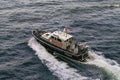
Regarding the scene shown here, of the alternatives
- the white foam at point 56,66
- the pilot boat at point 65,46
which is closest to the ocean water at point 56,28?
the white foam at point 56,66

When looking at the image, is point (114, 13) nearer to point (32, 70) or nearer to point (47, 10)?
point (47, 10)

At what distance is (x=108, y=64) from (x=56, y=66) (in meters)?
10.3

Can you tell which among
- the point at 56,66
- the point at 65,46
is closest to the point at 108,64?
the point at 65,46

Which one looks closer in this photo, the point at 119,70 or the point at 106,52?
the point at 119,70

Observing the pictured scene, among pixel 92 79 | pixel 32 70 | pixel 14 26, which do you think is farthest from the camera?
pixel 14 26

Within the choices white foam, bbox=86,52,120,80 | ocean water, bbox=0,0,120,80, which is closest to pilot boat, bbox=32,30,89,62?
ocean water, bbox=0,0,120,80

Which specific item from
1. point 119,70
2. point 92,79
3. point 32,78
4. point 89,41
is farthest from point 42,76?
point 89,41

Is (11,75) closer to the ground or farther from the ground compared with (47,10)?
closer to the ground

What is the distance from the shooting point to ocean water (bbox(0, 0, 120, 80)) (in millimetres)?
51062

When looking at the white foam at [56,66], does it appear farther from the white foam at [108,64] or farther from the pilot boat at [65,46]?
the white foam at [108,64]

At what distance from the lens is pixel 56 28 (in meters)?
72.3

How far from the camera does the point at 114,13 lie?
82875mm

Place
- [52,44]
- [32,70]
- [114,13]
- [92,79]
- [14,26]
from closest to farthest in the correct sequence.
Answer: [92,79] < [32,70] < [52,44] < [14,26] < [114,13]

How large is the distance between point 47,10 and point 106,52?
3320 cm
